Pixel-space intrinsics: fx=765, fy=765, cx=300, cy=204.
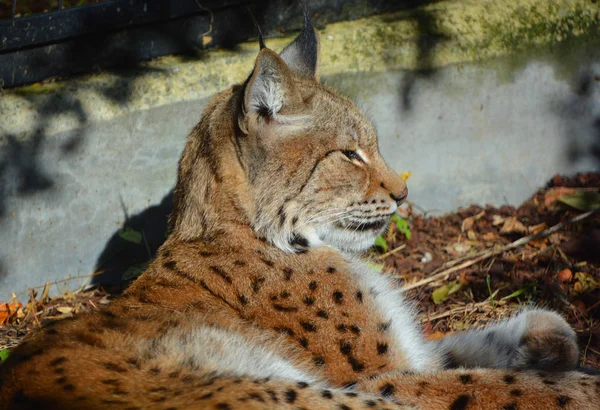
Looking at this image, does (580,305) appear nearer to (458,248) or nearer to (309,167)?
(458,248)

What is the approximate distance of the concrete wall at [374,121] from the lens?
18.2 ft

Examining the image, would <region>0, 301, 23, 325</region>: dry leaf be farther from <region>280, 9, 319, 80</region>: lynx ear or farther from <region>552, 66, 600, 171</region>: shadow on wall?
<region>552, 66, 600, 171</region>: shadow on wall

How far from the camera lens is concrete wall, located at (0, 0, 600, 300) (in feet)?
18.2

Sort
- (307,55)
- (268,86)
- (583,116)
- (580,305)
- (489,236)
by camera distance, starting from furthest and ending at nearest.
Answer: (583,116), (489,236), (580,305), (307,55), (268,86)

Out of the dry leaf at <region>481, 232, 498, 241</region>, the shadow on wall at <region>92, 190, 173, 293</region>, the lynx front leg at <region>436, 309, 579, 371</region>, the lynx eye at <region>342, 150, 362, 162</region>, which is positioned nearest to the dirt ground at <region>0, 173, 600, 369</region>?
the dry leaf at <region>481, 232, 498, 241</region>

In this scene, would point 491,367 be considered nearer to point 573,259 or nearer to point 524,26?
point 573,259

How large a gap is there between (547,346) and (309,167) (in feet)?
5.45

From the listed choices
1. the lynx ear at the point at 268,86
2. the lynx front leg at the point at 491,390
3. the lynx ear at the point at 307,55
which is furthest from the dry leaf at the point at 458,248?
the lynx ear at the point at 268,86

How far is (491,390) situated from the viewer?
3.82 metres

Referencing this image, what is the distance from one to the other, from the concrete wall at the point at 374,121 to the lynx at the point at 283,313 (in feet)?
4.43

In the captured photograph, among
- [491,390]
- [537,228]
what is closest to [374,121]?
[537,228]

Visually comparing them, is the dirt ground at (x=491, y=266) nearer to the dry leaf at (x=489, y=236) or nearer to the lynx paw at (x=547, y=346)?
the dry leaf at (x=489, y=236)

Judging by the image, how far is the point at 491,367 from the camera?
443cm

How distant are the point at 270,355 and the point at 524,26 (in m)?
4.32
